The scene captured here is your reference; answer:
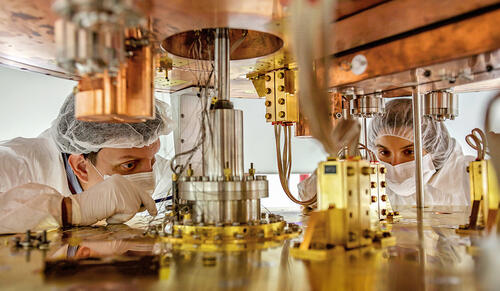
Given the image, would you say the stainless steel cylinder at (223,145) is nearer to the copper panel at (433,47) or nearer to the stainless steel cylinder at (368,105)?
the copper panel at (433,47)

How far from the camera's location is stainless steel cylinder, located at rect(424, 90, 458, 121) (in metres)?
1.58

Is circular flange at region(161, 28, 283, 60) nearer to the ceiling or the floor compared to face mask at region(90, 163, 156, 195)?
nearer to the ceiling

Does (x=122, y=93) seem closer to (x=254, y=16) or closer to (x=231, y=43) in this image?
(x=254, y=16)

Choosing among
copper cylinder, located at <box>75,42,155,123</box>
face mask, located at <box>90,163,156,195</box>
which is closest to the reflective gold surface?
copper cylinder, located at <box>75,42,155,123</box>

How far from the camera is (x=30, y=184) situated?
135 cm

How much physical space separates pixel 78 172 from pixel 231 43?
1220 millimetres

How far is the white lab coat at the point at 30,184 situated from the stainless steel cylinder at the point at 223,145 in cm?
57

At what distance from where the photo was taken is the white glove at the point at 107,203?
139 cm

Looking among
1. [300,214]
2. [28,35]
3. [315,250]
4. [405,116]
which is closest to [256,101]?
[405,116]

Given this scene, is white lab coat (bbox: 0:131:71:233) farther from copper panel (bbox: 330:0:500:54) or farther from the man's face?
copper panel (bbox: 330:0:500:54)

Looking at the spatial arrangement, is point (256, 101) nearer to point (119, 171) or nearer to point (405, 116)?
point (405, 116)

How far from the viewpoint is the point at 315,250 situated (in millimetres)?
838

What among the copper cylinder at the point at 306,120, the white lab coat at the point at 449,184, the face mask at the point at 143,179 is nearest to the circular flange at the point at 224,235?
the copper cylinder at the point at 306,120

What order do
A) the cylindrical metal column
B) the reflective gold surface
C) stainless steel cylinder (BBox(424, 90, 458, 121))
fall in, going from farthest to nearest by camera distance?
the cylindrical metal column, stainless steel cylinder (BBox(424, 90, 458, 121)), the reflective gold surface
